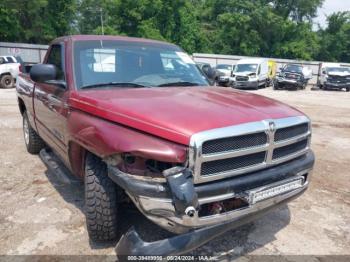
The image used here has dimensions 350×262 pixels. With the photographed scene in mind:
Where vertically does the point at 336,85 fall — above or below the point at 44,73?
below

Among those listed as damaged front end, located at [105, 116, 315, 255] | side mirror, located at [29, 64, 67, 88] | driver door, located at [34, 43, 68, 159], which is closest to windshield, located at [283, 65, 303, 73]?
driver door, located at [34, 43, 68, 159]

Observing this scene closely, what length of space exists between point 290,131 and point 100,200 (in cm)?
170

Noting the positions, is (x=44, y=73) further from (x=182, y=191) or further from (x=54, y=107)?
(x=182, y=191)

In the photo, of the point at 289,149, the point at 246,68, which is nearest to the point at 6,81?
the point at 246,68

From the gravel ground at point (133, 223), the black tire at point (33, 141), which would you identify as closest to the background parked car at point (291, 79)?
the gravel ground at point (133, 223)

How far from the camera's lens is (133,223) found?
381 centimetres

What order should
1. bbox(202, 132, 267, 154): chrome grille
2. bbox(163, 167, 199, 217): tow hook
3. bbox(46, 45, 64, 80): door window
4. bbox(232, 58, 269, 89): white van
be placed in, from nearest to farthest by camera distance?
bbox(163, 167, 199, 217): tow hook
bbox(202, 132, 267, 154): chrome grille
bbox(46, 45, 64, 80): door window
bbox(232, 58, 269, 89): white van

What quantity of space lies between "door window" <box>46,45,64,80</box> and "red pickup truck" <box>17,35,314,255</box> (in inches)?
1.4

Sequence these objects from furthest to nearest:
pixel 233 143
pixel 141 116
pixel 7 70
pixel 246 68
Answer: pixel 246 68 → pixel 7 70 → pixel 141 116 → pixel 233 143

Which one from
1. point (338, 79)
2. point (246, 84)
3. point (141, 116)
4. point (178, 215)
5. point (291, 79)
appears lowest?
point (246, 84)

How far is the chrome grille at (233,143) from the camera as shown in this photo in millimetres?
2679

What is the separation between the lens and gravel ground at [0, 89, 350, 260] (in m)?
3.46

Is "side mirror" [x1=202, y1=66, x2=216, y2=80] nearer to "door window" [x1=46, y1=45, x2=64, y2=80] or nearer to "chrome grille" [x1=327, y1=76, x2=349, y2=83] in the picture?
"door window" [x1=46, y1=45, x2=64, y2=80]

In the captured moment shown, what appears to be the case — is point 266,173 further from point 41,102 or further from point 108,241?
point 41,102
